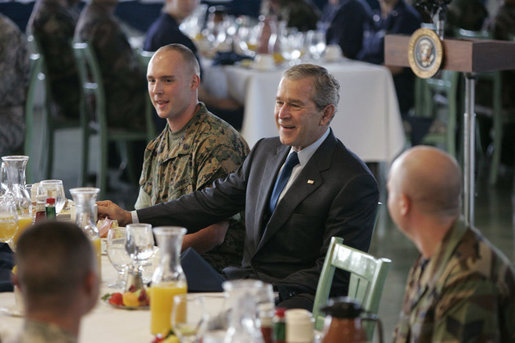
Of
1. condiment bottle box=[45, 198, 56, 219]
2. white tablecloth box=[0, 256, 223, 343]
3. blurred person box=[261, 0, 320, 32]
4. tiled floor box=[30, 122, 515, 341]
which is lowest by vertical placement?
tiled floor box=[30, 122, 515, 341]

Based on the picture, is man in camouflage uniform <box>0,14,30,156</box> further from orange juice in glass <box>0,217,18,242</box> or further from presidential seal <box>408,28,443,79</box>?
orange juice in glass <box>0,217,18,242</box>

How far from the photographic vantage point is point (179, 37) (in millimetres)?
6121

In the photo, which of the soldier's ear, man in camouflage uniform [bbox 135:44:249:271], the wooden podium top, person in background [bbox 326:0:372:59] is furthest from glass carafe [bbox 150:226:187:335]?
person in background [bbox 326:0:372:59]

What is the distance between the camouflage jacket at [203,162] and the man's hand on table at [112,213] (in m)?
0.31

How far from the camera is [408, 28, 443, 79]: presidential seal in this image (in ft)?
12.4

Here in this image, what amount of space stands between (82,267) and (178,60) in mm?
2092

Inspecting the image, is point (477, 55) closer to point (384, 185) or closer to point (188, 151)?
point (188, 151)

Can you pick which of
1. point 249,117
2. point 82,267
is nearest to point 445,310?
point 82,267

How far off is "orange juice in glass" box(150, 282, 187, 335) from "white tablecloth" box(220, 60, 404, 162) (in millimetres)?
3884

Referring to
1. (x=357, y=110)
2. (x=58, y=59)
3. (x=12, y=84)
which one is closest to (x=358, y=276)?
(x=357, y=110)

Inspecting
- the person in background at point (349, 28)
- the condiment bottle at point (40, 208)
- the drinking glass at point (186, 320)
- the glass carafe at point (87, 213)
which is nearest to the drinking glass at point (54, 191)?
the condiment bottle at point (40, 208)

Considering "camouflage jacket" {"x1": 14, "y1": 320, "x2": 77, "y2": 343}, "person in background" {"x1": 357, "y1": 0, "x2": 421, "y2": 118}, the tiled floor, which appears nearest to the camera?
"camouflage jacket" {"x1": 14, "y1": 320, "x2": 77, "y2": 343}

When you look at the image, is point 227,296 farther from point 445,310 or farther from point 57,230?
point 445,310

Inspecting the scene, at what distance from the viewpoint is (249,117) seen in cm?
597
